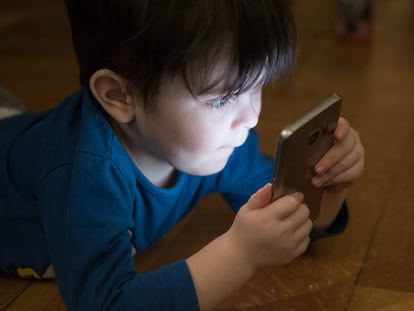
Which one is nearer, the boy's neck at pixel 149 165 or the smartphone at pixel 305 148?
the smartphone at pixel 305 148

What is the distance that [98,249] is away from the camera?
62 centimetres

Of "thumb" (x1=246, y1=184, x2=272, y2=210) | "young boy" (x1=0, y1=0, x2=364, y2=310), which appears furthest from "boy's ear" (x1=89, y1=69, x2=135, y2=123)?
"thumb" (x1=246, y1=184, x2=272, y2=210)

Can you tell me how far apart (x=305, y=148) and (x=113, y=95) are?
0.19 metres

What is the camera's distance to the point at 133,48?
62 centimetres

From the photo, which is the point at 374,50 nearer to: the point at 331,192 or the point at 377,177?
the point at 377,177

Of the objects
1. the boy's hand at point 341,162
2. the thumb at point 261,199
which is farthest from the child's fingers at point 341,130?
the thumb at point 261,199

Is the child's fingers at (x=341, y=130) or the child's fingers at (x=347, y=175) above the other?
the child's fingers at (x=341, y=130)

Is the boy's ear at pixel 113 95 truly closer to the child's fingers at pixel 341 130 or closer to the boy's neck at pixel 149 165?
the boy's neck at pixel 149 165

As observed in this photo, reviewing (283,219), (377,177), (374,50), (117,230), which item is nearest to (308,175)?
(283,219)

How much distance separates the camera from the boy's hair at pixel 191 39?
0.59m

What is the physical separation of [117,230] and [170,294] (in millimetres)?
79

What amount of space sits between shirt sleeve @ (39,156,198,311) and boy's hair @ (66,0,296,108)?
10 centimetres

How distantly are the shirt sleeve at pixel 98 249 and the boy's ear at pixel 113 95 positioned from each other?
1.9 inches

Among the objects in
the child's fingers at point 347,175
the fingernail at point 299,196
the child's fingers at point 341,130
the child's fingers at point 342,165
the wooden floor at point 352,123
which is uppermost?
the child's fingers at point 341,130
